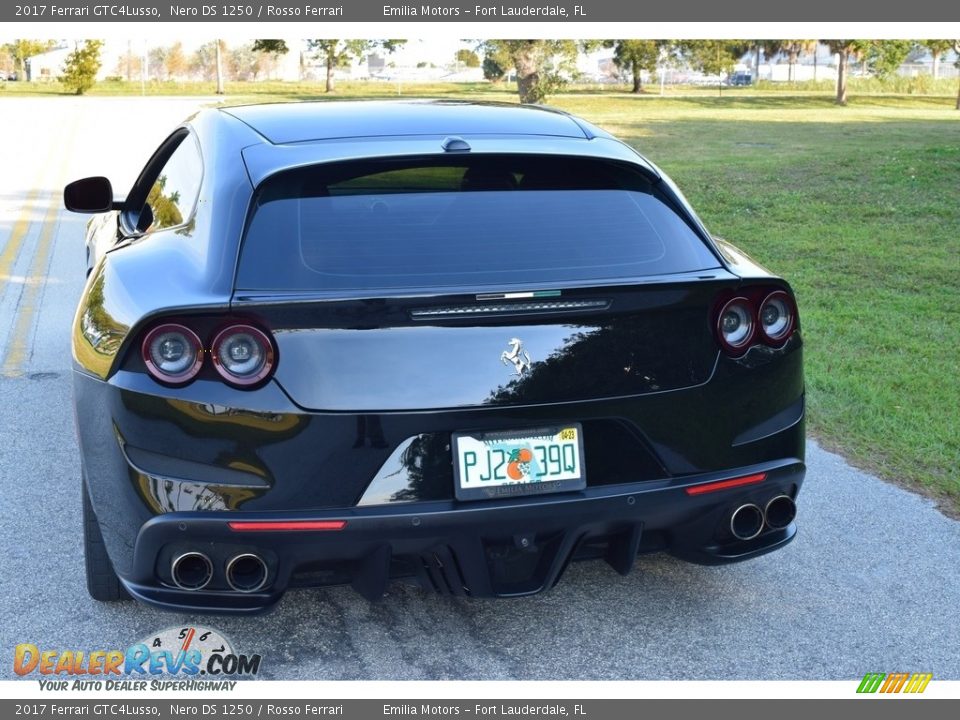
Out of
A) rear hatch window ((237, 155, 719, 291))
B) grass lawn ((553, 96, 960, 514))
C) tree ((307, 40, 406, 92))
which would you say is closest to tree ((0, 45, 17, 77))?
tree ((307, 40, 406, 92))

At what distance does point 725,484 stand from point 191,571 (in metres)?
1.63

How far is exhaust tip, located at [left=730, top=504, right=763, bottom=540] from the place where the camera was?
12.0 feet

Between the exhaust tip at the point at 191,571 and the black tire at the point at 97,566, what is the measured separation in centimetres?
63

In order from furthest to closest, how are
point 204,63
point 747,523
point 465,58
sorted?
point 465,58
point 204,63
point 747,523

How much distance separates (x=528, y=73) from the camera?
3866 cm

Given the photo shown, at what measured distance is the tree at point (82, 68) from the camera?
5000 centimetres

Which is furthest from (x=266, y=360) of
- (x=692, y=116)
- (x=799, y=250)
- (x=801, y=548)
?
(x=692, y=116)

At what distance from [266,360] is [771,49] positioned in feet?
311

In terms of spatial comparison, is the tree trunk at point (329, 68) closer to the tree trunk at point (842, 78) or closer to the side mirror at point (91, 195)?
the tree trunk at point (842, 78)

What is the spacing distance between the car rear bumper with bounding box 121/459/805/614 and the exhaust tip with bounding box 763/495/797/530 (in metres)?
0.14

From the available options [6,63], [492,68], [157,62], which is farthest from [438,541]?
[157,62]

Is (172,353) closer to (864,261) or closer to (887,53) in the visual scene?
(864,261)

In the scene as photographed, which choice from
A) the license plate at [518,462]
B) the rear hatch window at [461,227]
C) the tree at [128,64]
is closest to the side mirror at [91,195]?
the rear hatch window at [461,227]

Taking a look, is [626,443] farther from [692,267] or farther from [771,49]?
[771,49]
